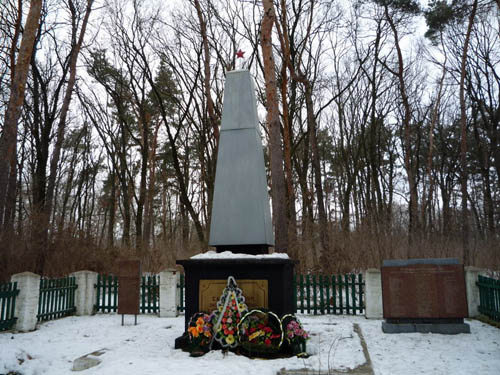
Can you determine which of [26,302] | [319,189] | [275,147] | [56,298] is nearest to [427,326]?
[275,147]

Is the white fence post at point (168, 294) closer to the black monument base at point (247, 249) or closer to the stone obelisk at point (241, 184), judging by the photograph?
the stone obelisk at point (241, 184)

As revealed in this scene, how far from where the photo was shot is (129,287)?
339 inches

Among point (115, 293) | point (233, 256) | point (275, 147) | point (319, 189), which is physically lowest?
point (115, 293)

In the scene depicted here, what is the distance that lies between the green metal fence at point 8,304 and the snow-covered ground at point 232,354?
0.20 metres

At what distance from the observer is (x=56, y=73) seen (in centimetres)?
1786

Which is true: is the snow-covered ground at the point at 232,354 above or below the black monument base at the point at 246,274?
below

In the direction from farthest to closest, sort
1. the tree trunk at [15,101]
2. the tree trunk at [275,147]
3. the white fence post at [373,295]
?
1. the tree trunk at [275,147]
2. the tree trunk at [15,101]
3. the white fence post at [373,295]

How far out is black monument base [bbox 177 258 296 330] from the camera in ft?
18.6

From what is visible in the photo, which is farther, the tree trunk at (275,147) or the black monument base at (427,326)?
the tree trunk at (275,147)

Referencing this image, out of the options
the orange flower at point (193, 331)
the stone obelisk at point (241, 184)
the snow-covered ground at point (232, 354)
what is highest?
the stone obelisk at point (241, 184)

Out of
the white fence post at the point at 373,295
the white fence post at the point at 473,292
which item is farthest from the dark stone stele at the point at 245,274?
the white fence post at the point at 473,292

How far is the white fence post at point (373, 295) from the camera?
896 centimetres

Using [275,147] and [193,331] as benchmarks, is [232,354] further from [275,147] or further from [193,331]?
[275,147]

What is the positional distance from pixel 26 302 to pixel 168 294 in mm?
3206
